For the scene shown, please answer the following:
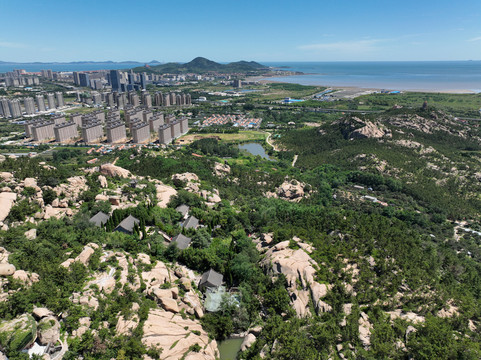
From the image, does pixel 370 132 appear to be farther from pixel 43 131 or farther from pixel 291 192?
pixel 43 131

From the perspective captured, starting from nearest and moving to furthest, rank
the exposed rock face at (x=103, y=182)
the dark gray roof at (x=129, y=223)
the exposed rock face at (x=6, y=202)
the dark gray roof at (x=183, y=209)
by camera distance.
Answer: the exposed rock face at (x=6, y=202)
the dark gray roof at (x=129, y=223)
the dark gray roof at (x=183, y=209)
the exposed rock face at (x=103, y=182)

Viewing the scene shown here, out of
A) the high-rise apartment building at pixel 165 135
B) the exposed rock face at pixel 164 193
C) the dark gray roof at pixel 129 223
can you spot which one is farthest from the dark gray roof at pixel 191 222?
the high-rise apartment building at pixel 165 135

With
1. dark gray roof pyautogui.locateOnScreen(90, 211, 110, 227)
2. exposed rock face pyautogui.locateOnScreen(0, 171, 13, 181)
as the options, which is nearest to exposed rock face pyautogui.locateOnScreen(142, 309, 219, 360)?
dark gray roof pyautogui.locateOnScreen(90, 211, 110, 227)

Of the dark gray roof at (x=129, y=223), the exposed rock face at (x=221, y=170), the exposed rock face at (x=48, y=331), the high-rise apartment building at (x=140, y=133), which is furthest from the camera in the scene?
the high-rise apartment building at (x=140, y=133)

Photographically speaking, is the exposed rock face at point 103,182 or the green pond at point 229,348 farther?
the exposed rock face at point 103,182

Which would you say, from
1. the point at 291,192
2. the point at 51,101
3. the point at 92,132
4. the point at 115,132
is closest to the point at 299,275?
the point at 291,192

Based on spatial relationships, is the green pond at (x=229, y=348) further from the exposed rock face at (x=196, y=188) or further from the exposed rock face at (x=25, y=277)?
the exposed rock face at (x=196, y=188)
